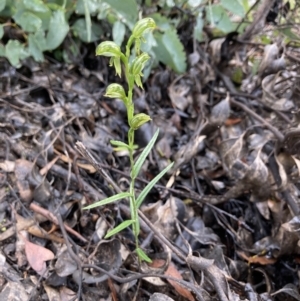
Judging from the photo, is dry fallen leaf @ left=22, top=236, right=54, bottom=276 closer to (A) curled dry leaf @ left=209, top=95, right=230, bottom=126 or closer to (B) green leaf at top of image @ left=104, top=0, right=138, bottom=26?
(A) curled dry leaf @ left=209, top=95, right=230, bottom=126

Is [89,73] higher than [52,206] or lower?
higher

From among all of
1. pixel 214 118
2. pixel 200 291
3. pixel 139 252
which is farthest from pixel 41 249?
pixel 214 118

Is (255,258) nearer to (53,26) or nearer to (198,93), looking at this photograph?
(198,93)

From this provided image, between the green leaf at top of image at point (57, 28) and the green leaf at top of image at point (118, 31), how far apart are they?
150mm

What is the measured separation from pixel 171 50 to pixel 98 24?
28cm

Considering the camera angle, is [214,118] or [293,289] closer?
[293,289]

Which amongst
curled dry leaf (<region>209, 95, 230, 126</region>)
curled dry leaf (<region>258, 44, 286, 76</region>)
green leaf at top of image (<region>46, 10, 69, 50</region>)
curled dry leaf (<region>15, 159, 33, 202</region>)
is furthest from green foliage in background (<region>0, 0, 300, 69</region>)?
curled dry leaf (<region>15, 159, 33, 202</region>)

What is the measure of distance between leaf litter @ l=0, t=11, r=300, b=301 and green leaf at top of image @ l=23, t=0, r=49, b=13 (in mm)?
208

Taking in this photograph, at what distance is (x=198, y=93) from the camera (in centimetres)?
146

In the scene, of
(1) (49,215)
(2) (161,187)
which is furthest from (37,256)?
(2) (161,187)

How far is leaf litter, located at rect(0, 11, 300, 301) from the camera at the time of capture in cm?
93

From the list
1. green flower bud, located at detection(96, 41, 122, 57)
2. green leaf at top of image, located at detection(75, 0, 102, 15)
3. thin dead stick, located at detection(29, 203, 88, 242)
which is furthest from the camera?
green leaf at top of image, located at detection(75, 0, 102, 15)

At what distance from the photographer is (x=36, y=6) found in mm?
1252

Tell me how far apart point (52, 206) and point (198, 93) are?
0.67m
